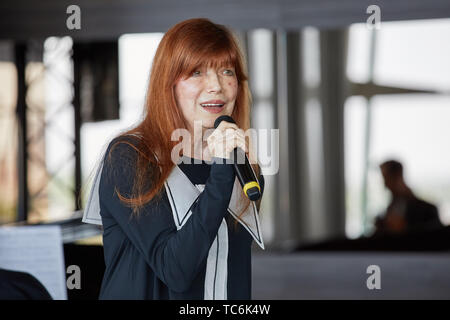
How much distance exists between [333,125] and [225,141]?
7.50 meters

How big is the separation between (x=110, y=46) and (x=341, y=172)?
149 inches

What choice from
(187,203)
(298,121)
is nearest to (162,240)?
(187,203)

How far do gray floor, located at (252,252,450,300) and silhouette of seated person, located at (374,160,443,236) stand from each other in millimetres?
631

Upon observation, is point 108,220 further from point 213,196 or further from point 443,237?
point 443,237

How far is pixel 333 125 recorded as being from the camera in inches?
329

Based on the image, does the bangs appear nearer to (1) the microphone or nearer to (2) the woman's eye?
(2) the woman's eye

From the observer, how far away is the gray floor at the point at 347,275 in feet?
14.2

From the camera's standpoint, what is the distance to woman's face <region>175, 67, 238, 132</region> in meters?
1.14

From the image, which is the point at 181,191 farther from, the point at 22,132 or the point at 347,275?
the point at 22,132

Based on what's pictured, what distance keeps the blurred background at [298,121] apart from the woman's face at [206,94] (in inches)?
4.9

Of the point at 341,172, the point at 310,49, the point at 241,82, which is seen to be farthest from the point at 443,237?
the point at 241,82
